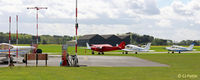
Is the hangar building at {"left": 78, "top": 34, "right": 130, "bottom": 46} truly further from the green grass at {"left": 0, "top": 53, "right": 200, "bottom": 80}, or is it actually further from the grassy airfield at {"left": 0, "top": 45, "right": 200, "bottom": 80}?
the green grass at {"left": 0, "top": 53, "right": 200, "bottom": 80}

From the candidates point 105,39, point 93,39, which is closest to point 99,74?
point 93,39

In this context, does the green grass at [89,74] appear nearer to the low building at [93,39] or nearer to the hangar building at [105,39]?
the low building at [93,39]

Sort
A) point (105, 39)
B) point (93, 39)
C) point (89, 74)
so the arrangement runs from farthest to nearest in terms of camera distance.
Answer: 1. point (105, 39)
2. point (93, 39)
3. point (89, 74)

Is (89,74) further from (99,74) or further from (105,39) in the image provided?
(105,39)

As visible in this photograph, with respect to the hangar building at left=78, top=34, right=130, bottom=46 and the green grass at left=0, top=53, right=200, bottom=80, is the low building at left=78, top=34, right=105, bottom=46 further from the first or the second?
the green grass at left=0, top=53, right=200, bottom=80

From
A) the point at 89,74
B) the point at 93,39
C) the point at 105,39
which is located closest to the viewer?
the point at 89,74

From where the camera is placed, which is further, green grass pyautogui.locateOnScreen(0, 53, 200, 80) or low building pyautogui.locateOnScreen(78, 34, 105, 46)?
low building pyautogui.locateOnScreen(78, 34, 105, 46)

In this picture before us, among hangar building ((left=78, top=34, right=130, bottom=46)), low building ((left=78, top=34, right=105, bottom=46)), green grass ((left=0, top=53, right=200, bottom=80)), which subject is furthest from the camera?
hangar building ((left=78, top=34, right=130, bottom=46))

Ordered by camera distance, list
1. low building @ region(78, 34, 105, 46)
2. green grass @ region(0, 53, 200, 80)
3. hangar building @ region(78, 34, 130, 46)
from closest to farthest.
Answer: green grass @ region(0, 53, 200, 80) < low building @ region(78, 34, 105, 46) < hangar building @ region(78, 34, 130, 46)

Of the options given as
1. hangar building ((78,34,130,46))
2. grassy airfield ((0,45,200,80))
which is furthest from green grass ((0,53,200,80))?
hangar building ((78,34,130,46))

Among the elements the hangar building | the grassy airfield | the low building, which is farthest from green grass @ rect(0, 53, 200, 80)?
the hangar building

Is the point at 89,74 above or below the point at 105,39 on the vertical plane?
below

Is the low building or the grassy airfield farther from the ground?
the low building

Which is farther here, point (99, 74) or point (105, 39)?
point (105, 39)
